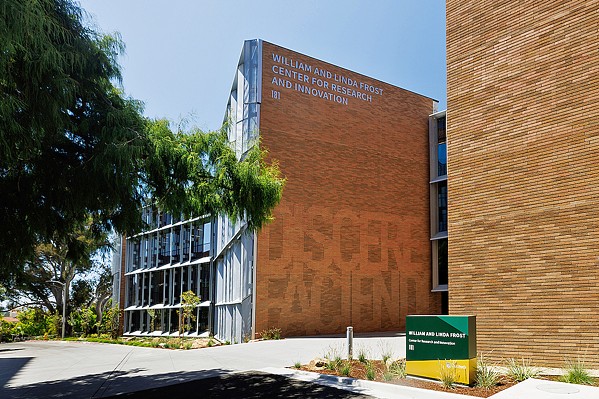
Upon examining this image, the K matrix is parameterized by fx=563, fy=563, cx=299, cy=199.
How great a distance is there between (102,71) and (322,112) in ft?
→ 63.2

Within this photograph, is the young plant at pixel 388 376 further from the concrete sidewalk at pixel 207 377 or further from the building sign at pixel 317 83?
the building sign at pixel 317 83

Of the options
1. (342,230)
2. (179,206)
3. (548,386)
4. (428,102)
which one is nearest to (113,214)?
(179,206)

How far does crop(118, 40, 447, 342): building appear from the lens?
26016 mm

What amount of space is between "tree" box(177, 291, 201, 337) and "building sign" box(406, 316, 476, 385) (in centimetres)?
2136

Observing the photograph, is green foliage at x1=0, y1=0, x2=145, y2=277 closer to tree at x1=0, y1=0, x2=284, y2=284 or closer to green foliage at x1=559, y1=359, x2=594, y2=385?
tree at x1=0, y1=0, x2=284, y2=284

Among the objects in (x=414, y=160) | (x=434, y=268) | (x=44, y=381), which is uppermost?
(x=414, y=160)

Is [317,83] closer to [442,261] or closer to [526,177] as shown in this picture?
[442,261]

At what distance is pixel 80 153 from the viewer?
10062mm

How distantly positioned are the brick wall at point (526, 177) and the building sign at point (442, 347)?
8.31 ft

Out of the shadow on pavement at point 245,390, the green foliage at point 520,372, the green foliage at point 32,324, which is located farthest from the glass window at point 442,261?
the green foliage at point 32,324

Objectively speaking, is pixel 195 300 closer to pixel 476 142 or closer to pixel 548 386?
pixel 476 142

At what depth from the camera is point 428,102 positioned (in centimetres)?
3481

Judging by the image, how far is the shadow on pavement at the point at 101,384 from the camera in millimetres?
11469

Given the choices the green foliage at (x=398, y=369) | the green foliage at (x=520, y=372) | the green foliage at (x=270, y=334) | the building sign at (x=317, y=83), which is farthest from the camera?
the building sign at (x=317, y=83)
